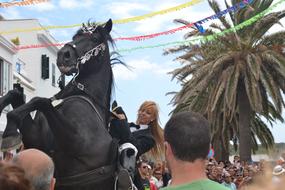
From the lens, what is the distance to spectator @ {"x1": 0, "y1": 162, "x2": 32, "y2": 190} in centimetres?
246

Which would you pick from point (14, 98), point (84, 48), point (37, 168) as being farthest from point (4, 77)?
point (37, 168)

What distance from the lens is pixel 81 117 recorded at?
5.18 m

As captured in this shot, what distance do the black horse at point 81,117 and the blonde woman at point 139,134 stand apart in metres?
0.13

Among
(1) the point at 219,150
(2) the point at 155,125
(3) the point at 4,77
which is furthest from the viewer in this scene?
(1) the point at 219,150

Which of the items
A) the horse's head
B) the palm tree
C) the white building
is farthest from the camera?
the white building

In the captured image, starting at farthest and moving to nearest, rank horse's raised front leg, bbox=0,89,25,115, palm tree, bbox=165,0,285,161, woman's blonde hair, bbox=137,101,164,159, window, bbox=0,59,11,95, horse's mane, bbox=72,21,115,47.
Answer: window, bbox=0,59,11,95
palm tree, bbox=165,0,285,161
woman's blonde hair, bbox=137,101,164,159
horse's mane, bbox=72,21,115,47
horse's raised front leg, bbox=0,89,25,115

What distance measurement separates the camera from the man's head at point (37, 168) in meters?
2.92

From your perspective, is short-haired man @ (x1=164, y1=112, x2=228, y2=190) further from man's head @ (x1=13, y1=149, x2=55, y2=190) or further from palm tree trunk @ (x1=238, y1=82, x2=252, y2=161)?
palm tree trunk @ (x1=238, y1=82, x2=252, y2=161)

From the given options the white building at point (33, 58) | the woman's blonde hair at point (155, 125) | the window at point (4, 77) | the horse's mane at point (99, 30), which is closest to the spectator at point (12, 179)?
the horse's mane at point (99, 30)

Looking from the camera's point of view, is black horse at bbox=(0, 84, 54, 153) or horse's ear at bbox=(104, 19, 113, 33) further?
horse's ear at bbox=(104, 19, 113, 33)

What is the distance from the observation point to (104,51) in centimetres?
575

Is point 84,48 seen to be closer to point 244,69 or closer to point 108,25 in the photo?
point 108,25

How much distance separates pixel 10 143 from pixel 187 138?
2242 mm

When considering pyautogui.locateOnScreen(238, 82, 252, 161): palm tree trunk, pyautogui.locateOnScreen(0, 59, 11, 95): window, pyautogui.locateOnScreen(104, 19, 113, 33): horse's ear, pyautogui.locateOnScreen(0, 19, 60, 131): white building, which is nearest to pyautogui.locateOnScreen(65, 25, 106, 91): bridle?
pyautogui.locateOnScreen(104, 19, 113, 33): horse's ear
